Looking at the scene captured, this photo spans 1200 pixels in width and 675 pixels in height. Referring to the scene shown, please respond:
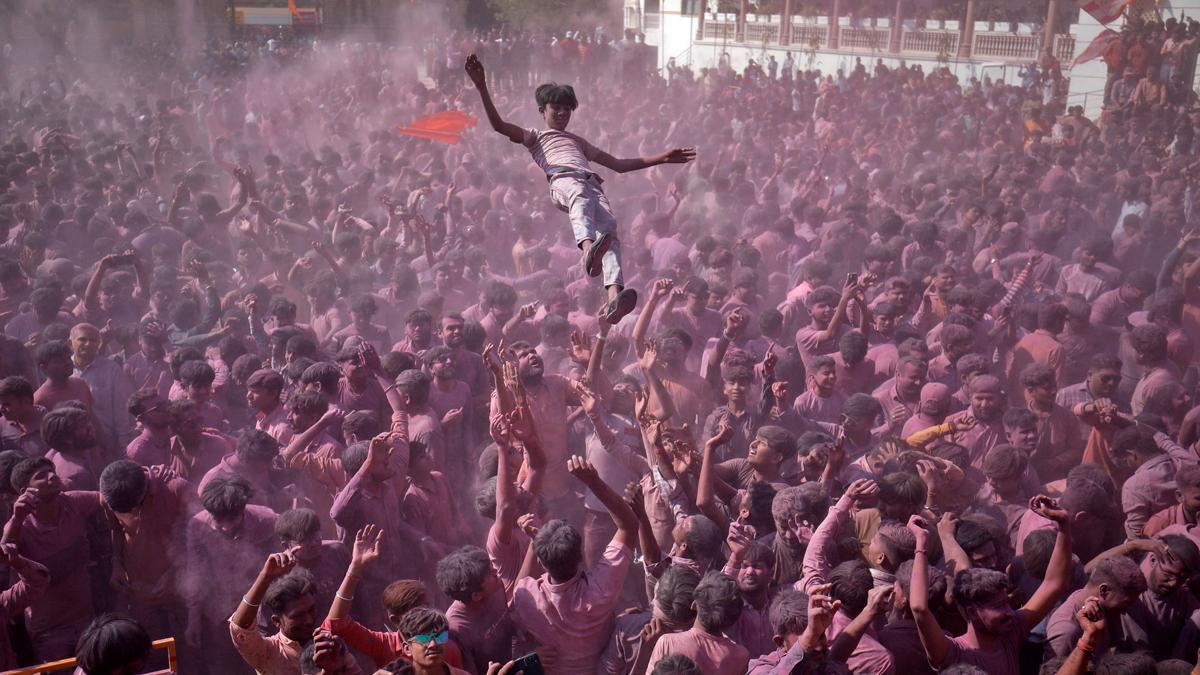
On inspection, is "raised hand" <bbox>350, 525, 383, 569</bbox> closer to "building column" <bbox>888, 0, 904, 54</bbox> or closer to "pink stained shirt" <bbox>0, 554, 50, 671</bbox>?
"pink stained shirt" <bbox>0, 554, 50, 671</bbox>

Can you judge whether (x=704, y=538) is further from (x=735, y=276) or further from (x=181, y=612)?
(x=735, y=276)

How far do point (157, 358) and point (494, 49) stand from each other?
2021 centimetres

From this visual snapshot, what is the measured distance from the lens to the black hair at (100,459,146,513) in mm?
4602

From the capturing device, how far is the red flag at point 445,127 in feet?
48.7

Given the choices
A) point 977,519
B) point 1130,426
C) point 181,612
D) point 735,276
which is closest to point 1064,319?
point 1130,426

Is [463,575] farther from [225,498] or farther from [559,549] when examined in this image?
[225,498]

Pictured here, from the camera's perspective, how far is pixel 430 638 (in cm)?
345

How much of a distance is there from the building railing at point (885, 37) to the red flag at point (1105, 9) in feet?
5.95

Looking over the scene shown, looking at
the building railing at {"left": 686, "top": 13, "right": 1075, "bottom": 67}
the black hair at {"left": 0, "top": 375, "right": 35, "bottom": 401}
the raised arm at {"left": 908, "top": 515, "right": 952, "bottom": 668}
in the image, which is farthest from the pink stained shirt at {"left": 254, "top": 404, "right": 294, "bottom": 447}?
the building railing at {"left": 686, "top": 13, "right": 1075, "bottom": 67}

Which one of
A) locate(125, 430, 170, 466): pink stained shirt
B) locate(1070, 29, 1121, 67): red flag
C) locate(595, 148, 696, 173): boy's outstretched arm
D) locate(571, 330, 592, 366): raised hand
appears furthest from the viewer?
locate(1070, 29, 1121, 67): red flag

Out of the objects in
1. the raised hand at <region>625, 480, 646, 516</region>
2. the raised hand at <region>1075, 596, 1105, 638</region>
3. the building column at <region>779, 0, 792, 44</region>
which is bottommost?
the raised hand at <region>1075, 596, 1105, 638</region>

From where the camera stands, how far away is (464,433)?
21.1ft

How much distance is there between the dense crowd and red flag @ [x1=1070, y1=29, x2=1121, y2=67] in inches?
332

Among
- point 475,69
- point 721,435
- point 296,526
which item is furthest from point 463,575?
point 475,69
